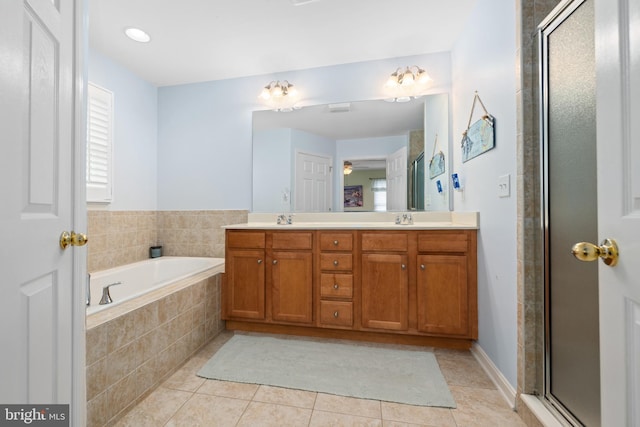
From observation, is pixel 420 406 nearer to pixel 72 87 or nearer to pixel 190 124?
pixel 72 87

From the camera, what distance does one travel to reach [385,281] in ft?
6.82

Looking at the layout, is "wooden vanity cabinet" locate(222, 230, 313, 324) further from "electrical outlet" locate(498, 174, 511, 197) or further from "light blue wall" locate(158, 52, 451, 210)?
"electrical outlet" locate(498, 174, 511, 197)

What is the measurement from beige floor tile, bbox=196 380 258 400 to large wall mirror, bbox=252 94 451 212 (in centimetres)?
153

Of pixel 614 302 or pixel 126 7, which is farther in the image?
pixel 126 7

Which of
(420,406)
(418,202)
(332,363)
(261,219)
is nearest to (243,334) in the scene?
(332,363)

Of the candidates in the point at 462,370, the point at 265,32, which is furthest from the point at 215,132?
the point at 462,370

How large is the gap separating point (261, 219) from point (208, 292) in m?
0.88

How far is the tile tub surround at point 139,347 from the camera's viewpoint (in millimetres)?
1303

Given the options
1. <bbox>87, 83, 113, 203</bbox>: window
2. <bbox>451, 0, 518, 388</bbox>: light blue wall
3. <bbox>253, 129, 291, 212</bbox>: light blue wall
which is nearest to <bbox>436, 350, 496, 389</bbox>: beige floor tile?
<bbox>451, 0, 518, 388</bbox>: light blue wall

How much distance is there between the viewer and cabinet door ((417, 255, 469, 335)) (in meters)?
1.97

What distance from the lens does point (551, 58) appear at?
1.27 metres

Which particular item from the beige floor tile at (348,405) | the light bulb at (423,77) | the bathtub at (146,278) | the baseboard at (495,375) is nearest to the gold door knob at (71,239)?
the bathtub at (146,278)

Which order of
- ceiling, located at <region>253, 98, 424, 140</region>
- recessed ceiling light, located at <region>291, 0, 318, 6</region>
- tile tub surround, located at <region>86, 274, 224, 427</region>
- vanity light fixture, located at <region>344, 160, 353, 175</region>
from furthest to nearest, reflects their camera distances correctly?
vanity light fixture, located at <region>344, 160, 353, 175</region>
ceiling, located at <region>253, 98, 424, 140</region>
recessed ceiling light, located at <region>291, 0, 318, 6</region>
tile tub surround, located at <region>86, 274, 224, 427</region>

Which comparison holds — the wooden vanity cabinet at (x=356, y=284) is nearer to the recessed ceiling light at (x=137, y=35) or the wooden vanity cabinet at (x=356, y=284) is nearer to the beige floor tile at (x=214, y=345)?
the beige floor tile at (x=214, y=345)
